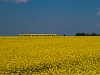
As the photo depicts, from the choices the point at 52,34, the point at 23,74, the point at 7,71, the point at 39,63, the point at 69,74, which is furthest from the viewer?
the point at 52,34

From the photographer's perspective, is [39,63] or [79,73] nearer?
[79,73]

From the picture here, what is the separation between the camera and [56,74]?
1169cm

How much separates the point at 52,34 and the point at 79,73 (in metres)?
73.3

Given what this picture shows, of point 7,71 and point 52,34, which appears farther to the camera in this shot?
point 52,34

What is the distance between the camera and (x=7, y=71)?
43.9 feet

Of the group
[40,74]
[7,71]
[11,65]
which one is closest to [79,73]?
[40,74]

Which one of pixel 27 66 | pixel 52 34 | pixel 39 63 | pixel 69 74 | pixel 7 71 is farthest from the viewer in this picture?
pixel 52 34

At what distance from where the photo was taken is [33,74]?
1205cm

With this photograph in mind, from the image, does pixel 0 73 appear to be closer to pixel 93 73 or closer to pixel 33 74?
pixel 33 74

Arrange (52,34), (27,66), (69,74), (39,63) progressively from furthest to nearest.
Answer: (52,34), (39,63), (27,66), (69,74)

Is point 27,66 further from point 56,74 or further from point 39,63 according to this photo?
point 56,74

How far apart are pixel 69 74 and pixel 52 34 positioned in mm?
73489

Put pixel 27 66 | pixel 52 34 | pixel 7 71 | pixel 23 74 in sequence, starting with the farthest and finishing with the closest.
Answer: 1. pixel 52 34
2. pixel 27 66
3. pixel 7 71
4. pixel 23 74

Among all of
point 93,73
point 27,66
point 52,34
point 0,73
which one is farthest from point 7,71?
point 52,34
